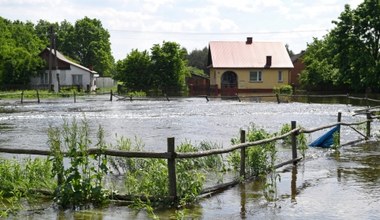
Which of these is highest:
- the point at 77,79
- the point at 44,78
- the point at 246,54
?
the point at 246,54

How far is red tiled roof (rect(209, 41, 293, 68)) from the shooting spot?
66169mm

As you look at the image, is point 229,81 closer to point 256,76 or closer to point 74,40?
point 256,76

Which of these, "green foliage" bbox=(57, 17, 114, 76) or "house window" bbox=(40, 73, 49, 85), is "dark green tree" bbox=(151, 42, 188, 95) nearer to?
"house window" bbox=(40, 73, 49, 85)

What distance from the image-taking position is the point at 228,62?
6619cm

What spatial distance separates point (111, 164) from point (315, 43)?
204ft

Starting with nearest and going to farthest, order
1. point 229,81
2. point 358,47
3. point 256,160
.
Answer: point 256,160
point 358,47
point 229,81

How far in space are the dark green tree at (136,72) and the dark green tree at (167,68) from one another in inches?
27.6

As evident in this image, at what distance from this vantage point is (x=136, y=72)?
6225cm

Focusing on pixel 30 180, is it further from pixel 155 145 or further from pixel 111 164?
pixel 155 145

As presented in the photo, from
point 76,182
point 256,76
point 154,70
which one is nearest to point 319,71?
point 256,76

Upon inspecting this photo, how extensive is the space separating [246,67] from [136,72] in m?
12.8

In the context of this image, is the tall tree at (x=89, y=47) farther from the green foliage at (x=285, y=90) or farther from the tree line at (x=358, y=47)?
the tree line at (x=358, y=47)

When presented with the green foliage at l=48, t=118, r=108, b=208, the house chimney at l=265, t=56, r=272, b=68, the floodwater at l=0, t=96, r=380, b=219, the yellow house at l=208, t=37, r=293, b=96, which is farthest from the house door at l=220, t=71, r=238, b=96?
the green foliage at l=48, t=118, r=108, b=208

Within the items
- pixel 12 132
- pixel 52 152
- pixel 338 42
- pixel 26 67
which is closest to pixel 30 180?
pixel 52 152
